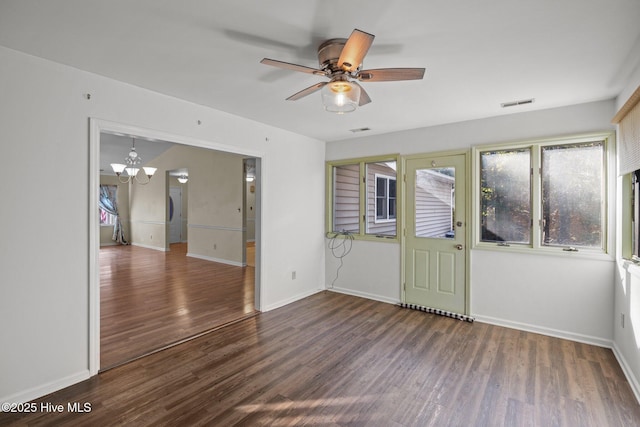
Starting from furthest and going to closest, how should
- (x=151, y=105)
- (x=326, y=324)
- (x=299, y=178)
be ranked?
(x=299, y=178) < (x=326, y=324) < (x=151, y=105)

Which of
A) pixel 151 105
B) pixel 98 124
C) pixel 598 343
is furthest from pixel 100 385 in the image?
pixel 598 343

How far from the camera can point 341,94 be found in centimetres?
202

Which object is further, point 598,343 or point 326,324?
point 326,324

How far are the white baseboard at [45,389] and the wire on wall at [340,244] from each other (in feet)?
11.2

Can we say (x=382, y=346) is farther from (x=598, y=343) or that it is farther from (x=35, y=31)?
(x=35, y=31)

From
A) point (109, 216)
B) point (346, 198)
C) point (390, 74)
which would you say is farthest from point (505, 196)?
point (109, 216)

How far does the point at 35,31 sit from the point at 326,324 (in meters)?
3.56

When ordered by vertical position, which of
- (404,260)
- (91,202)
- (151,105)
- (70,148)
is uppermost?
(151,105)

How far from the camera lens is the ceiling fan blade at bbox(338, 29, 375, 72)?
157 cm

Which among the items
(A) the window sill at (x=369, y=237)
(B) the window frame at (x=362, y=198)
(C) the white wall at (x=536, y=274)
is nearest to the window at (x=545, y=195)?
(C) the white wall at (x=536, y=274)

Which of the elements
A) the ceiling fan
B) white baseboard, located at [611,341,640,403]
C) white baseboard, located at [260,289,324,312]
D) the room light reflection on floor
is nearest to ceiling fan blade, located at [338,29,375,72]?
the ceiling fan

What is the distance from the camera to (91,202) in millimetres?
2523

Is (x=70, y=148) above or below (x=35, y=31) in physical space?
below

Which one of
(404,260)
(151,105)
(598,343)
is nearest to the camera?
(151,105)
